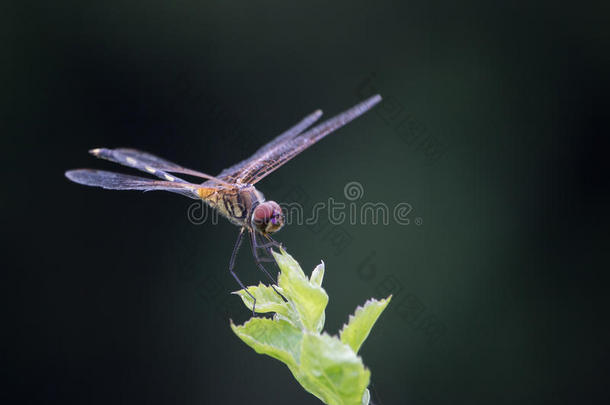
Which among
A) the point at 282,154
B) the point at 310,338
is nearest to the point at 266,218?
the point at 282,154

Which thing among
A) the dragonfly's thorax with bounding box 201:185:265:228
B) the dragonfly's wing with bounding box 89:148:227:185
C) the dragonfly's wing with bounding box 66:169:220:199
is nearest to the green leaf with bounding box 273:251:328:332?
the dragonfly's thorax with bounding box 201:185:265:228

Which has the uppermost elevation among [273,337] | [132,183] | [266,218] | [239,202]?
[132,183]

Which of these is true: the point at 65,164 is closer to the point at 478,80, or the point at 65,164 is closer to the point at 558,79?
the point at 478,80

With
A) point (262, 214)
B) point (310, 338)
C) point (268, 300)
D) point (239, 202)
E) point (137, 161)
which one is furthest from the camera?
point (137, 161)

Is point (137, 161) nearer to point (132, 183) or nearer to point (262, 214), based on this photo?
point (132, 183)

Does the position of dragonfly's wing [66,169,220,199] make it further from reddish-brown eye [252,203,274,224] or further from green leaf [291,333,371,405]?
green leaf [291,333,371,405]
